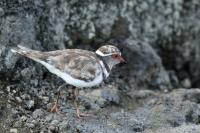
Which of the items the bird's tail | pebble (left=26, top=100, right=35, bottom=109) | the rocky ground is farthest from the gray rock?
the bird's tail

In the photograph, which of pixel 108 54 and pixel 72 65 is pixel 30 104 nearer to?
pixel 72 65

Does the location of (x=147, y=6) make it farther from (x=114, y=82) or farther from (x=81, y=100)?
(x=81, y=100)

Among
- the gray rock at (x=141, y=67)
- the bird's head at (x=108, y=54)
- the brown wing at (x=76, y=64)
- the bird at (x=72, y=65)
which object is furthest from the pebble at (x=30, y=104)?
the gray rock at (x=141, y=67)

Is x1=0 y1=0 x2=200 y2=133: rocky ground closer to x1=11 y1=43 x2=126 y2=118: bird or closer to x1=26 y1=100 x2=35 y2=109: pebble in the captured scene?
x1=26 y1=100 x2=35 y2=109: pebble

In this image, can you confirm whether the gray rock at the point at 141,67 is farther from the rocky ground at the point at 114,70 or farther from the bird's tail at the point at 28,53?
the bird's tail at the point at 28,53

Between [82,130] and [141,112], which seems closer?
[82,130]

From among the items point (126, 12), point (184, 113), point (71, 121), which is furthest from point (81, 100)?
point (126, 12)
